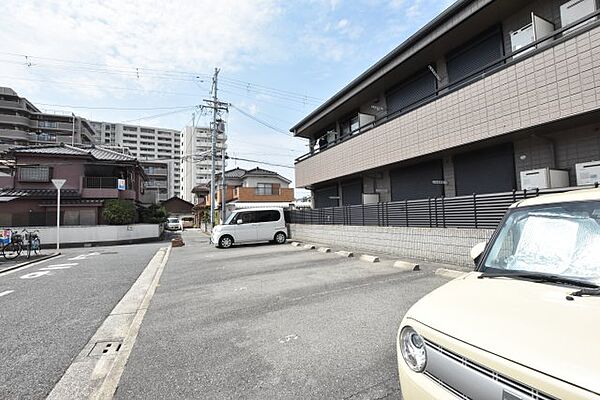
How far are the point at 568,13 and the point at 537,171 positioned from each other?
10.4ft

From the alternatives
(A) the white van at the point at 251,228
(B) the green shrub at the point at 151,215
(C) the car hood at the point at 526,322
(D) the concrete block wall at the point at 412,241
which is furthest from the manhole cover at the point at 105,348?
(B) the green shrub at the point at 151,215

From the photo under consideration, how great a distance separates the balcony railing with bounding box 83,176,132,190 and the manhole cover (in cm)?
2319

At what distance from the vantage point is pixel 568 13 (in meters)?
5.96

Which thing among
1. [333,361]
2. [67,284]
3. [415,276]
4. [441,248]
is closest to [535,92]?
[441,248]

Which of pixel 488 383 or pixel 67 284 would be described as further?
pixel 67 284

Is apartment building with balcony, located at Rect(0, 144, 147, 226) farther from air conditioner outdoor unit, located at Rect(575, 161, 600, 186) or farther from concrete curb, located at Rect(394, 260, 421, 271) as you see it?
air conditioner outdoor unit, located at Rect(575, 161, 600, 186)

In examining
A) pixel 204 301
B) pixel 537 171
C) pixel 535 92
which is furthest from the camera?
pixel 537 171

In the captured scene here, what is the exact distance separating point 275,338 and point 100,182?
24.9m

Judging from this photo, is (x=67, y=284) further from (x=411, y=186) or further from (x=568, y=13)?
(x=568, y=13)

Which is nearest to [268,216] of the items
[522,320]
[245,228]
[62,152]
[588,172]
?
[245,228]

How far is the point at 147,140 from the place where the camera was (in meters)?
79.5

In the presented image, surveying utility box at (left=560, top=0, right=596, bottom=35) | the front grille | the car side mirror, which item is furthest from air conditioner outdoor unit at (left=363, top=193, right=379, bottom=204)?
the front grille

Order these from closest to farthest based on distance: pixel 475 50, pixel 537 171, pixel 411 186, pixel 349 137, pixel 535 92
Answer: pixel 535 92
pixel 537 171
pixel 475 50
pixel 411 186
pixel 349 137

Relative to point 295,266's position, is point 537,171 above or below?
above
